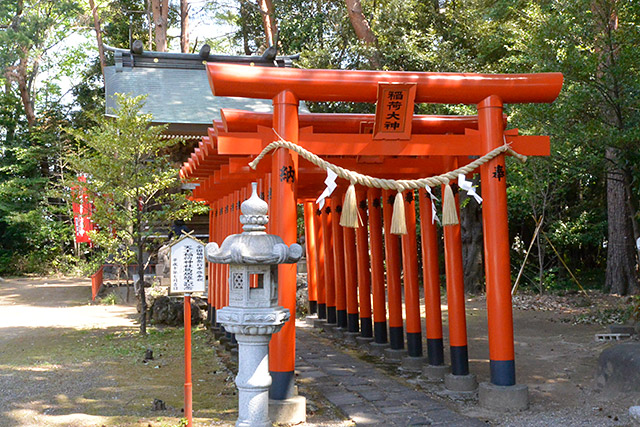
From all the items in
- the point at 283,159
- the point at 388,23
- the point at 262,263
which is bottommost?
the point at 262,263

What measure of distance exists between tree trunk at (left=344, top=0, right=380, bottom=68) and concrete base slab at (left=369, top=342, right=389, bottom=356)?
8.74 m

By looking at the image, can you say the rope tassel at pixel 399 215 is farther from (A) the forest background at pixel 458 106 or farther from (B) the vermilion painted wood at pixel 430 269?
(A) the forest background at pixel 458 106

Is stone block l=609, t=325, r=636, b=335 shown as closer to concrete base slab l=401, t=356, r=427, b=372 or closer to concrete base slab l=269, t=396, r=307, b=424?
concrete base slab l=401, t=356, r=427, b=372

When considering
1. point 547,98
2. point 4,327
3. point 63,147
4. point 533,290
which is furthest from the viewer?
point 63,147

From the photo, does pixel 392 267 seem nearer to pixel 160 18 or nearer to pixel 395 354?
pixel 395 354

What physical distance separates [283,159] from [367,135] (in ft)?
2.92

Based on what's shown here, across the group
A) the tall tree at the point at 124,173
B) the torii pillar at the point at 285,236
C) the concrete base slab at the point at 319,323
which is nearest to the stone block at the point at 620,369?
the torii pillar at the point at 285,236

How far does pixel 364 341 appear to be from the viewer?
9703 mm

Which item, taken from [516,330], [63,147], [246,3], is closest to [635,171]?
[516,330]

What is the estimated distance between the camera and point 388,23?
15.6 m

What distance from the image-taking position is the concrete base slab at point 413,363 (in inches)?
310

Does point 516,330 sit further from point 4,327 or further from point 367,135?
point 4,327

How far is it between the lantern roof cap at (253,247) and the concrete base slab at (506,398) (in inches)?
105

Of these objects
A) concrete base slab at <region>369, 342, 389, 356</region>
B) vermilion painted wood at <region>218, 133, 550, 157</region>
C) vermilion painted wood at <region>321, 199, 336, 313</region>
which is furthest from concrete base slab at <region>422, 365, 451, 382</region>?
vermilion painted wood at <region>321, 199, 336, 313</region>
